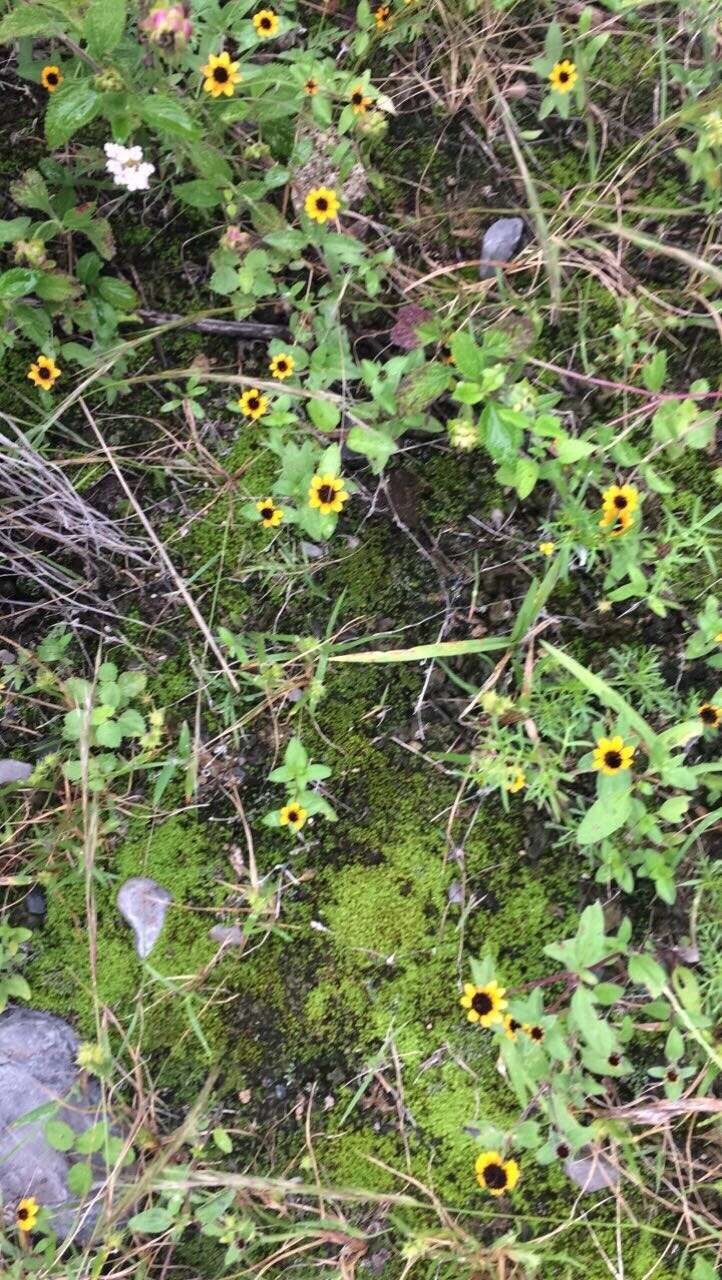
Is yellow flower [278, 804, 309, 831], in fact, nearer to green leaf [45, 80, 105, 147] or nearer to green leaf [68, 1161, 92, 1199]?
green leaf [68, 1161, 92, 1199]

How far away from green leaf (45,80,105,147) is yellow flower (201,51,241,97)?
272mm

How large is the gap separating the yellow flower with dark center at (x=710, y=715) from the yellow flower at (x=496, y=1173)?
1.13 m

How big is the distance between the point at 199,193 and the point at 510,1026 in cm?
217

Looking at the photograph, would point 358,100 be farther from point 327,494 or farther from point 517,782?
point 517,782

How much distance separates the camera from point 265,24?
7.61 ft

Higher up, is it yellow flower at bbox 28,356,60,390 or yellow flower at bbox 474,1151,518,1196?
yellow flower at bbox 28,356,60,390

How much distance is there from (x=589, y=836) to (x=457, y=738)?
0.43 metres

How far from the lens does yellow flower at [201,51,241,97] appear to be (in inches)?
83.2

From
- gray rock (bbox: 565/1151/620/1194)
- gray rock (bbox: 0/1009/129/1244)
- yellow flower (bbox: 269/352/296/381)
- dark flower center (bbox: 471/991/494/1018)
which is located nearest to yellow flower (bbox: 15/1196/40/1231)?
gray rock (bbox: 0/1009/129/1244)

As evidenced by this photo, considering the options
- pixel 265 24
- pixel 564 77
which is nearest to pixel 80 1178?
pixel 265 24

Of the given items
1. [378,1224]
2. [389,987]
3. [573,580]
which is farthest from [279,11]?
[378,1224]

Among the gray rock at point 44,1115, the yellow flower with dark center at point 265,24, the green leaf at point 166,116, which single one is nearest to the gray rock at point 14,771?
the gray rock at point 44,1115

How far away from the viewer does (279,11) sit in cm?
254

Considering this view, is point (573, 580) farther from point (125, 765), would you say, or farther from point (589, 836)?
point (125, 765)
